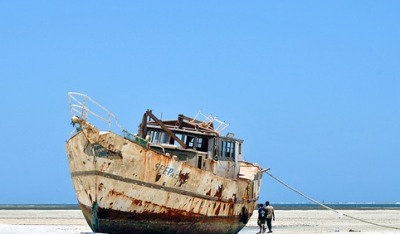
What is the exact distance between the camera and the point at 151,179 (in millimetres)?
22031

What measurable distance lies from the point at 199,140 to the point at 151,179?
16.8ft

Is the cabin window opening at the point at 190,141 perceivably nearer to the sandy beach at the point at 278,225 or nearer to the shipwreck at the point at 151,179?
the shipwreck at the point at 151,179

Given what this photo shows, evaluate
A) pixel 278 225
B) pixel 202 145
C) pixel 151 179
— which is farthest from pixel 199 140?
pixel 278 225

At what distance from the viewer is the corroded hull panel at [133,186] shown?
21500 millimetres

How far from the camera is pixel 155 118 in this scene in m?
25.6

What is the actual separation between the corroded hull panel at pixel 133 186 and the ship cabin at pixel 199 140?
1.75 metres

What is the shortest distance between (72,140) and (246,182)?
8.47 m

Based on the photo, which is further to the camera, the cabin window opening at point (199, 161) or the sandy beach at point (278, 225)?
the sandy beach at point (278, 225)

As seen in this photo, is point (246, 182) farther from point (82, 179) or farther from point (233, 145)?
point (82, 179)

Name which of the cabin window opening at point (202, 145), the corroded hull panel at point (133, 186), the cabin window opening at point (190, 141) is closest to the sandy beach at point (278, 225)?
the corroded hull panel at point (133, 186)

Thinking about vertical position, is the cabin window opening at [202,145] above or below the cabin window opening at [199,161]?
above

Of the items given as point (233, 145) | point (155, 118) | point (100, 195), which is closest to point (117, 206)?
point (100, 195)

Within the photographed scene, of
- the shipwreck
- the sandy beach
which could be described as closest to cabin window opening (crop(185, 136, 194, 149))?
the shipwreck

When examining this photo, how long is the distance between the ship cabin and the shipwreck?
4 centimetres
